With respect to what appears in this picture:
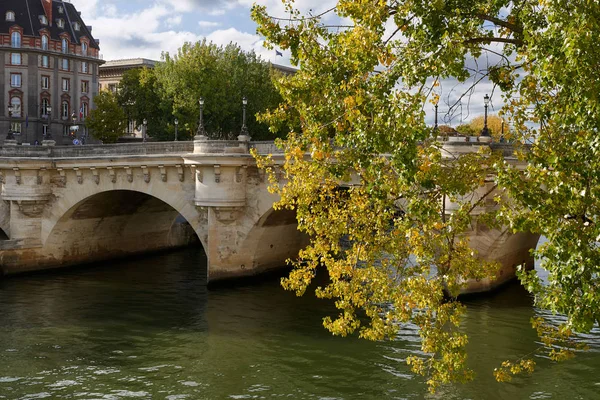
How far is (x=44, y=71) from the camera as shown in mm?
73750

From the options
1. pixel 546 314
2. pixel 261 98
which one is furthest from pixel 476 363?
pixel 261 98

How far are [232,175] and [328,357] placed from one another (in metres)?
12.0

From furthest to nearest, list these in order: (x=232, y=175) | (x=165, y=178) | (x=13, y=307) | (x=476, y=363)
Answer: (x=165, y=178)
(x=232, y=175)
(x=13, y=307)
(x=476, y=363)

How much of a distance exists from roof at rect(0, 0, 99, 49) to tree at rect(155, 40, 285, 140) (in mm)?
19983

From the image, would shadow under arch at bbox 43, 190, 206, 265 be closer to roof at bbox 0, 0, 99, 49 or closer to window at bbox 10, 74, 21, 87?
window at bbox 10, 74, 21, 87

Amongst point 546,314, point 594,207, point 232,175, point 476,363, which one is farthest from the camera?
point 232,175

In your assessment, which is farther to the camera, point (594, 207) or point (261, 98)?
point (261, 98)

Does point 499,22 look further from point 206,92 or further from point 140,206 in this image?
point 206,92

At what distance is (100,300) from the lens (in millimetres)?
31547

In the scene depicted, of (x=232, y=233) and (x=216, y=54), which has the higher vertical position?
(x=216, y=54)

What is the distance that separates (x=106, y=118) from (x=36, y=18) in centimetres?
1577

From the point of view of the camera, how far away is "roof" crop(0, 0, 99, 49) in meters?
72.9

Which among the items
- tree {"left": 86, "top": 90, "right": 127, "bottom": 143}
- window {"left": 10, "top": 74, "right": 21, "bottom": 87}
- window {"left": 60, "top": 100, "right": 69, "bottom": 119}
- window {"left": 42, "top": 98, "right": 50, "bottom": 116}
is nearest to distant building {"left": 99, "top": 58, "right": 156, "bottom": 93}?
window {"left": 60, "top": 100, "right": 69, "bottom": 119}

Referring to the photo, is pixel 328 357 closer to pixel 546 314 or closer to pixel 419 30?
pixel 546 314
